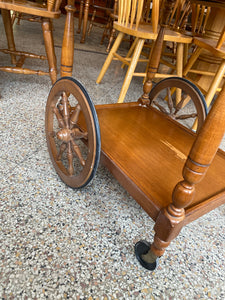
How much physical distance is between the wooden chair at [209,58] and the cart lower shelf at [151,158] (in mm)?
407

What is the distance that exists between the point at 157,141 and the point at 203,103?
0.28 m

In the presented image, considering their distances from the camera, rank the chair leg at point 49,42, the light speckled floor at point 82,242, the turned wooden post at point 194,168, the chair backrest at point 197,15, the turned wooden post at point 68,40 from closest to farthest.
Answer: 1. the turned wooden post at point 194,168
2. the light speckled floor at point 82,242
3. the turned wooden post at point 68,40
4. the chair leg at point 49,42
5. the chair backrest at point 197,15

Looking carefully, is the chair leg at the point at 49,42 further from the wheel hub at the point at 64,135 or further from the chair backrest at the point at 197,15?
the chair backrest at the point at 197,15

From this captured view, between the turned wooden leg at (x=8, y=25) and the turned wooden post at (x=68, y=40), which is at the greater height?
the turned wooden post at (x=68, y=40)

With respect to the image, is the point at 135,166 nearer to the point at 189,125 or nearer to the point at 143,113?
the point at 143,113

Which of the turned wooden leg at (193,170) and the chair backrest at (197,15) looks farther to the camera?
the chair backrest at (197,15)

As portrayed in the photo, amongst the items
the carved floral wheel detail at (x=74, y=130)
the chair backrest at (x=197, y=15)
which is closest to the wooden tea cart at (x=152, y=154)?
the carved floral wheel detail at (x=74, y=130)

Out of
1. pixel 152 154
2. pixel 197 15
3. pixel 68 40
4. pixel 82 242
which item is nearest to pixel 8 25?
pixel 68 40

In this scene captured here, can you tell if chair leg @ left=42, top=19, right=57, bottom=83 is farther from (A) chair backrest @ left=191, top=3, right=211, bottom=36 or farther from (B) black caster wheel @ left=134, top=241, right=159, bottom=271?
(A) chair backrest @ left=191, top=3, right=211, bottom=36

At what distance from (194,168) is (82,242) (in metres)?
0.42

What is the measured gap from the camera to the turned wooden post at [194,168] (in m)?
0.44

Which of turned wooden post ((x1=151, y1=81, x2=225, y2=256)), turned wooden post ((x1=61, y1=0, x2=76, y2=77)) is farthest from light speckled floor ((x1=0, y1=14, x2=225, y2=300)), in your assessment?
turned wooden post ((x1=61, y1=0, x2=76, y2=77))

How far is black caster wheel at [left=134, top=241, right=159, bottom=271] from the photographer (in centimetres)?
66

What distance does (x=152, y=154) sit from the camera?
842mm
